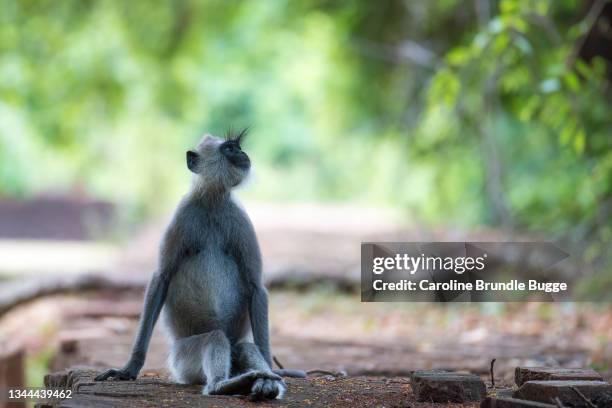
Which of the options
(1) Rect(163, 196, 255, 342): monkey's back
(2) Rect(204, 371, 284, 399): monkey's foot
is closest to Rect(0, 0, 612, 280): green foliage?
(1) Rect(163, 196, 255, 342): monkey's back

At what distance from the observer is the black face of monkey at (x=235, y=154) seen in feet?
14.2

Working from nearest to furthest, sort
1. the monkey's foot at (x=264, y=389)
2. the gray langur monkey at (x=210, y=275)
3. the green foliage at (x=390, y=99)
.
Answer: the monkey's foot at (x=264, y=389), the gray langur monkey at (x=210, y=275), the green foliage at (x=390, y=99)

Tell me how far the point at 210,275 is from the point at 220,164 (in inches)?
22.0

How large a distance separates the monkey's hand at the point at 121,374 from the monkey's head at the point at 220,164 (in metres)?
0.96

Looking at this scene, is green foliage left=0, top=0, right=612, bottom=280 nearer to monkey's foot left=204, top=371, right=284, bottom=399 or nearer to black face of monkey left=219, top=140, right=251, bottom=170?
black face of monkey left=219, top=140, right=251, bottom=170

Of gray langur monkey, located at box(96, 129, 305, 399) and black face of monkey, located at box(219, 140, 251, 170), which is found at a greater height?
black face of monkey, located at box(219, 140, 251, 170)

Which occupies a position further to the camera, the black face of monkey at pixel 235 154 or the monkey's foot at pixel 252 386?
the black face of monkey at pixel 235 154

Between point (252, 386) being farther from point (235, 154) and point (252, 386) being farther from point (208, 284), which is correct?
point (235, 154)

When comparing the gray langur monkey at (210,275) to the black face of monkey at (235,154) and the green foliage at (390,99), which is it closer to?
the black face of monkey at (235,154)

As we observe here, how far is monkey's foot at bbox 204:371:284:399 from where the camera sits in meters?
3.66

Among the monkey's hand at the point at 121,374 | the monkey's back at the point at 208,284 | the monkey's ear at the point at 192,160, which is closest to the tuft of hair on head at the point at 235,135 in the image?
the monkey's ear at the point at 192,160

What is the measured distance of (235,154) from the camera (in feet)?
14.3

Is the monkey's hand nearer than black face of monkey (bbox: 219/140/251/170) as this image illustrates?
Yes

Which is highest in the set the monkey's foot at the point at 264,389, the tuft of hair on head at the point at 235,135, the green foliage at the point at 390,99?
the green foliage at the point at 390,99
